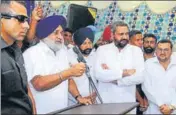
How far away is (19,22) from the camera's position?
0.85 meters

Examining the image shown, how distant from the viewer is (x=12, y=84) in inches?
31.4

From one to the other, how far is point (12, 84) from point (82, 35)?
60 cm

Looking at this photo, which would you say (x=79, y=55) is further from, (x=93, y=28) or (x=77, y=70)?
(x=93, y=28)

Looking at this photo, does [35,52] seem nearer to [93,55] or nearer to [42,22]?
[42,22]

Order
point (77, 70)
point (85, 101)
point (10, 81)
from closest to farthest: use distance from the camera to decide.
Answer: point (10, 81) → point (77, 70) → point (85, 101)

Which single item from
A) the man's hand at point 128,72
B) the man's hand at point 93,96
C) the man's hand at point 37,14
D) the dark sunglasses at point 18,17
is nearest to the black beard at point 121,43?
the man's hand at point 128,72

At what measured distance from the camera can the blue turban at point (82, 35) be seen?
132 cm

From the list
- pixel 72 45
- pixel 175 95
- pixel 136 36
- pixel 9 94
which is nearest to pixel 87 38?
pixel 72 45

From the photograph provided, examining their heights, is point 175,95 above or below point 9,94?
below

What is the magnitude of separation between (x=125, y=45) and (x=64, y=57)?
0.95ft

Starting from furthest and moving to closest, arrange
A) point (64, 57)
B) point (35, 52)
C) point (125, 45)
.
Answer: point (125, 45), point (64, 57), point (35, 52)

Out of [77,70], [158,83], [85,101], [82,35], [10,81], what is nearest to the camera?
[10,81]

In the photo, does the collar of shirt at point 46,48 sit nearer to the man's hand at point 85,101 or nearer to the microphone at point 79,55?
the microphone at point 79,55

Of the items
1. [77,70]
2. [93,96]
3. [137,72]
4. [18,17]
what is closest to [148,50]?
[137,72]
